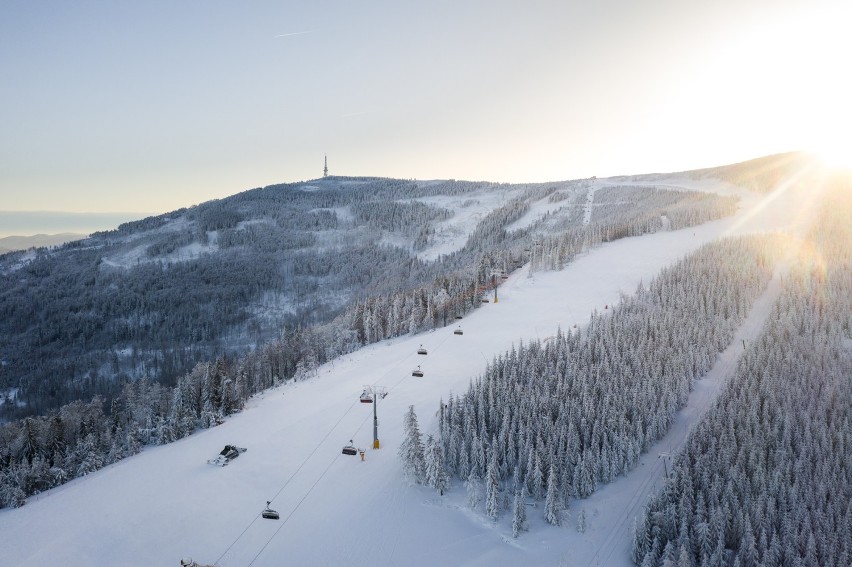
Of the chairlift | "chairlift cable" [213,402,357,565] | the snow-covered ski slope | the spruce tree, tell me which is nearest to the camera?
the snow-covered ski slope

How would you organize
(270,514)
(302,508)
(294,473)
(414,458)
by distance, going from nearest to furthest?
(270,514) → (302,508) → (414,458) → (294,473)

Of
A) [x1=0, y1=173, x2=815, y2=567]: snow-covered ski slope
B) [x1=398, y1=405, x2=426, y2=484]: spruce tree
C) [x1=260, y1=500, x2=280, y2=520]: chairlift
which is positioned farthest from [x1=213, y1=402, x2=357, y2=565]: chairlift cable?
[x1=398, y1=405, x2=426, y2=484]: spruce tree

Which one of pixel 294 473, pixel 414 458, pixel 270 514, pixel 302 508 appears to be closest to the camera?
pixel 270 514

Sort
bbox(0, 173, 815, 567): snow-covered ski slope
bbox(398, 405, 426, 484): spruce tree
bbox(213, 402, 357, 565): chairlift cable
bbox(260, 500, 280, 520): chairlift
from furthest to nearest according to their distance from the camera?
bbox(398, 405, 426, 484): spruce tree → bbox(260, 500, 280, 520): chairlift → bbox(213, 402, 357, 565): chairlift cable → bbox(0, 173, 815, 567): snow-covered ski slope

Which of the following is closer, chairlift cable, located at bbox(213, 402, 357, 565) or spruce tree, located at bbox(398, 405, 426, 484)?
chairlift cable, located at bbox(213, 402, 357, 565)

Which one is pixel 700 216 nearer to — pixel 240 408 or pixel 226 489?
pixel 240 408

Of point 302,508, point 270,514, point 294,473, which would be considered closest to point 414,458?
point 302,508

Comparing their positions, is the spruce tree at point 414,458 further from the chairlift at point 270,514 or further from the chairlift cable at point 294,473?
the chairlift at point 270,514

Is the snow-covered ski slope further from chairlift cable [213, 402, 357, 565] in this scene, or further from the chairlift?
the chairlift

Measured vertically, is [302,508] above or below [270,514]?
Answer: below

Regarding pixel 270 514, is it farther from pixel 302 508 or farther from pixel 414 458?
pixel 414 458

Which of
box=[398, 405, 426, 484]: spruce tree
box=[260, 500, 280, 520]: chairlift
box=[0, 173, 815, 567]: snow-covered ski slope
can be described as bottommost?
box=[0, 173, 815, 567]: snow-covered ski slope
